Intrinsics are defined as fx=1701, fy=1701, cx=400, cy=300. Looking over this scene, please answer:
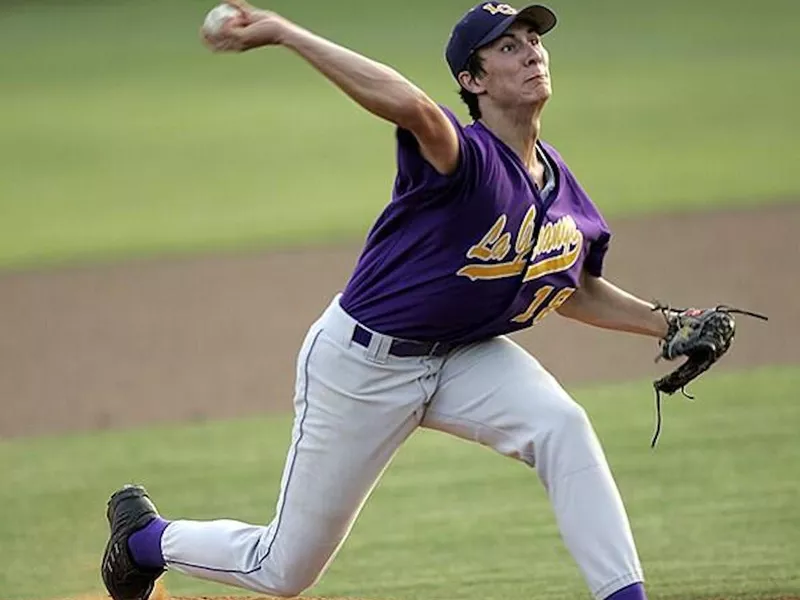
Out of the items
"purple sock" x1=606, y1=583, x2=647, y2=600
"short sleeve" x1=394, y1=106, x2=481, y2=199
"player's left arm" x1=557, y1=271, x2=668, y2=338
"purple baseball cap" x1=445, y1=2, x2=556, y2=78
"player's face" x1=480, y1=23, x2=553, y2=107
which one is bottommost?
"purple sock" x1=606, y1=583, x2=647, y2=600

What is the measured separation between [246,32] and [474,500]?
3.47 metres

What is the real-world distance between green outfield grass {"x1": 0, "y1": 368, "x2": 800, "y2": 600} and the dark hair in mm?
1834

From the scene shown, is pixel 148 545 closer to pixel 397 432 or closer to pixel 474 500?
pixel 397 432

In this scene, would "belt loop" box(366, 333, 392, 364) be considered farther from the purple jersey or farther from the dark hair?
the dark hair

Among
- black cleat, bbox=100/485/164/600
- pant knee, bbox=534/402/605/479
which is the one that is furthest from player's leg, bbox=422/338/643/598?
black cleat, bbox=100/485/164/600

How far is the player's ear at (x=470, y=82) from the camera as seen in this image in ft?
15.9

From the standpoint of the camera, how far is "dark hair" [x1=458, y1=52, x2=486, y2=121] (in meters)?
4.83

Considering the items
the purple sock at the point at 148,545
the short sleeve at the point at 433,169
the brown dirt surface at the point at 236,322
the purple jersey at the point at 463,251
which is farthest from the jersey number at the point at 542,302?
the brown dirt surface at the point at 236,322

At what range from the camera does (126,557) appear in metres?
5.33

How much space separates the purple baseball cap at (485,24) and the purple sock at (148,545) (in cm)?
171

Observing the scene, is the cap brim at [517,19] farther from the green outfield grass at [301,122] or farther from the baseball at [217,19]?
A: the green outfield grass at [301,122]

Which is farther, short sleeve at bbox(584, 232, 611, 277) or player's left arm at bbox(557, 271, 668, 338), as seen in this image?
player's left arm at bbox(557, 271, 668, 338)

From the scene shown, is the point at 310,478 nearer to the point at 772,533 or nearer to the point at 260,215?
the point at 772,533

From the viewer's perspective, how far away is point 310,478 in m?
4.78
